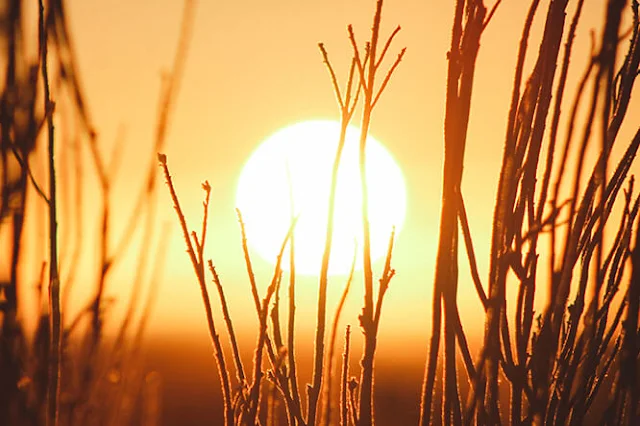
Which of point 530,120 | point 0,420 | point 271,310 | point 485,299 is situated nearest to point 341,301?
point 271,310

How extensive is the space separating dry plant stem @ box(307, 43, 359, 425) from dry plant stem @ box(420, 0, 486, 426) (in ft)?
0.52

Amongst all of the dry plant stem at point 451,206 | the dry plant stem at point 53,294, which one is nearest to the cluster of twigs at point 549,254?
the dry plant stem at point 451,206

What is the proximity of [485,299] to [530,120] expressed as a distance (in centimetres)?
28

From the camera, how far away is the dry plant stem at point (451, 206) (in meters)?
1.03

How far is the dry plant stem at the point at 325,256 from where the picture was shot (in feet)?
3.42

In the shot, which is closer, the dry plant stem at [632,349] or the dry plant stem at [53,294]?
the dry plant stem at [53,294]

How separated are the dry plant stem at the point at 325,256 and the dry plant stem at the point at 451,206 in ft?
0.52

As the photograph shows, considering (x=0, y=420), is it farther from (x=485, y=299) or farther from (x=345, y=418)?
(x=485, y=299)

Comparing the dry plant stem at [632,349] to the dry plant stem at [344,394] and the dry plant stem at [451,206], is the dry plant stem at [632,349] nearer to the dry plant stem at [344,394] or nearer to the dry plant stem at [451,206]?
the dry plant stem at [451,206]

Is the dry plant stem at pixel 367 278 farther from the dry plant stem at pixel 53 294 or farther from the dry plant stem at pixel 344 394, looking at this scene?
the dry plant stem at pixel 53 294

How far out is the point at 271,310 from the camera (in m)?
1.16

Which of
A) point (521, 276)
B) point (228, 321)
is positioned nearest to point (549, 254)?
point (521, 276)

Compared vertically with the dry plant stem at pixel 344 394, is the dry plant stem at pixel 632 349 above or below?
above

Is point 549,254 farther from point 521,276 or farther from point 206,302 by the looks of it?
point 206,302
